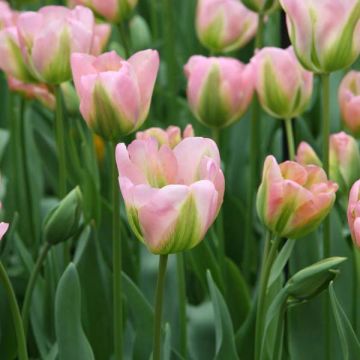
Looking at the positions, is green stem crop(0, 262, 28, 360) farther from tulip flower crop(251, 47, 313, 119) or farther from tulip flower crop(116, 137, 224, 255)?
tulip flower crop(251, 47, 313, 119)

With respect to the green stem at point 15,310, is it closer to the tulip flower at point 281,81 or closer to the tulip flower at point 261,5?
the tulip flower at point 281,81

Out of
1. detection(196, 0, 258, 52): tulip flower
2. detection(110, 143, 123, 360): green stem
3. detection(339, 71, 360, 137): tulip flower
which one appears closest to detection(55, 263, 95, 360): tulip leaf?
detection(110, 143, 123, 360): green stem

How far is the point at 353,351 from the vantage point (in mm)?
834

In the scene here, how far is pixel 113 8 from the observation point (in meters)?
1.26

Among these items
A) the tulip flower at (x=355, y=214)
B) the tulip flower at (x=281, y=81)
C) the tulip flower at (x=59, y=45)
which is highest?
the tulip flower at (x=59, y=45)

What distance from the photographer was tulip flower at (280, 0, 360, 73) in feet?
2.80

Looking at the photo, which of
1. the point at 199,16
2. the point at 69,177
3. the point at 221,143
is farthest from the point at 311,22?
the point at 221,143

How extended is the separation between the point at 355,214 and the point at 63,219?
263 millimetres

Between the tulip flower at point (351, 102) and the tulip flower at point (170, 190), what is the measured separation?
1.38 feet

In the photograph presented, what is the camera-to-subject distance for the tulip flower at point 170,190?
667 mm

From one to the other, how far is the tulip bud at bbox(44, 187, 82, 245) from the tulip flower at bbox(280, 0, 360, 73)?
0.23 meters

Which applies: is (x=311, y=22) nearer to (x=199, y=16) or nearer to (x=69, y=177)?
(x=199, y=16)

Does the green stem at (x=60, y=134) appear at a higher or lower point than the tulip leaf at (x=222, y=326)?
higher

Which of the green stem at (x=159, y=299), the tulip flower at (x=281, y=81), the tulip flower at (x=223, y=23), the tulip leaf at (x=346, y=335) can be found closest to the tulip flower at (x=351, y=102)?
the tulip flower at (x=281, y=81)
